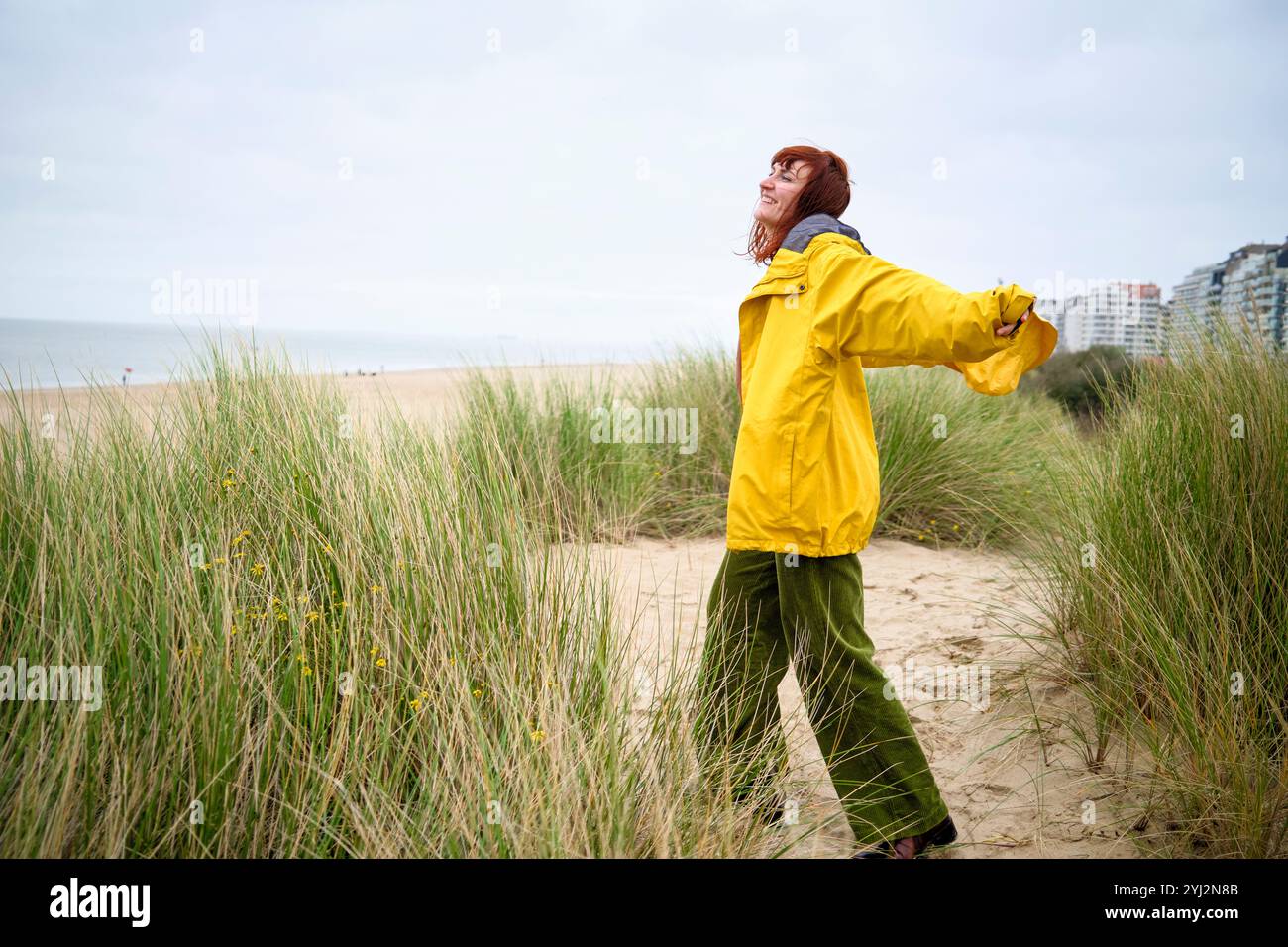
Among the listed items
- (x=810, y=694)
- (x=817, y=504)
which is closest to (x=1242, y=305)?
(x=817, y=504)

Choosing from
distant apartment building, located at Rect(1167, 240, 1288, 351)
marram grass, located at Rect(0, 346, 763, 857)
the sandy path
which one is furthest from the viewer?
distant apartment building, located at Rect(1167, 240, 1288, 351)

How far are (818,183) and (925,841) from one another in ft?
6.22

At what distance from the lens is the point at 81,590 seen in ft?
7.06

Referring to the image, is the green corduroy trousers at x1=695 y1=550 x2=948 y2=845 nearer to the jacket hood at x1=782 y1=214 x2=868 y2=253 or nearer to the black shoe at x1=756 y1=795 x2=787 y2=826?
the black shoe at x1=756 y1=795 x2=787 y2=826

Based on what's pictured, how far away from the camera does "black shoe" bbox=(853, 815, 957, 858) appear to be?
7.79 feet

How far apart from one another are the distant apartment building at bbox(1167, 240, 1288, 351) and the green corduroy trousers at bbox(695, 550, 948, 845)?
6.17 ft

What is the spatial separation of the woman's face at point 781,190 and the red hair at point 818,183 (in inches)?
0.4

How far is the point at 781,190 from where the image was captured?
2447 mm

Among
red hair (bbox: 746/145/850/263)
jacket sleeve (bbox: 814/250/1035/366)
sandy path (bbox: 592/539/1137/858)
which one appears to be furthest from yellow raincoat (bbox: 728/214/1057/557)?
sandy path (bbox: 592/539/1137/858)

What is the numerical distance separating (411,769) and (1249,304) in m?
3.38

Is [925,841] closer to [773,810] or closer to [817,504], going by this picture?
[773,810]

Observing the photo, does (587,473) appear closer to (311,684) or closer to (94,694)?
(311,684)

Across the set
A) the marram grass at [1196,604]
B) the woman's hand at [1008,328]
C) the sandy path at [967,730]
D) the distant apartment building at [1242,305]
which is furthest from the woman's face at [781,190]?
the distant apartment building at [1242,305]
